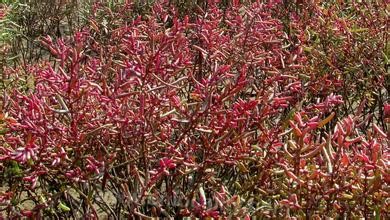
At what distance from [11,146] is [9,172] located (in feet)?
0.89

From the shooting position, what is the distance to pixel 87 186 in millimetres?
2936

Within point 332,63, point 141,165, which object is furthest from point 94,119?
point 332,63

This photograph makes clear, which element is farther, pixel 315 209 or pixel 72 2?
pixel 72 2

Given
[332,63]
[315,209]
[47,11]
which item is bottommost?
[47,11]

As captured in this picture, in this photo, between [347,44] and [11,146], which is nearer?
[11,146]

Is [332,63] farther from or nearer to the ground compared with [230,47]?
nearer to the ground

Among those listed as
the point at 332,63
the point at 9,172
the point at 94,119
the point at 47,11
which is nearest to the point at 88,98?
the point at 94,119

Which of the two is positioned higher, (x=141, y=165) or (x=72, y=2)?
(x=141, y=165)

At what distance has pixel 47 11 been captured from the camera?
7.90 metres

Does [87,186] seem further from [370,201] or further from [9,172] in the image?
[370,201]

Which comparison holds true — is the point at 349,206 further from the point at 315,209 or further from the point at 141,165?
the point at 141,165

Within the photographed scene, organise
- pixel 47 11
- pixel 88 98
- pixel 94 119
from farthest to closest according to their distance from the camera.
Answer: pixel 47 11, pixel 88 98, pixel 94 119

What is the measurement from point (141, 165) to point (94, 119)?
46 centimetres

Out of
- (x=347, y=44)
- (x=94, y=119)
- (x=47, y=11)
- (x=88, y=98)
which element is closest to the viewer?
(x=94, y=119)
